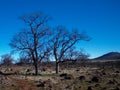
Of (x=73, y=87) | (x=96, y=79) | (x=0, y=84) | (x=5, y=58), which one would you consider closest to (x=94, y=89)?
(x=73, y=87)

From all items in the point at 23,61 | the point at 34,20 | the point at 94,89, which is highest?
the point at 34,20

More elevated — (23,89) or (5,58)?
(5,58)

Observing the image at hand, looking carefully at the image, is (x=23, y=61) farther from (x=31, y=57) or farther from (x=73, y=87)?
(x=73, y=87)

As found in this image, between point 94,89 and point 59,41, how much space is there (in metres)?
20.0

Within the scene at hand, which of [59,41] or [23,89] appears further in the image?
[59,41]

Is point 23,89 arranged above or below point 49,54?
below

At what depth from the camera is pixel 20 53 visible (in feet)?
136

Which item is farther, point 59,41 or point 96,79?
point 59,41

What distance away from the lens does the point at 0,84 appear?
25.8 meters

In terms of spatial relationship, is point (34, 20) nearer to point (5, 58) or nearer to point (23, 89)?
point (23, 89)

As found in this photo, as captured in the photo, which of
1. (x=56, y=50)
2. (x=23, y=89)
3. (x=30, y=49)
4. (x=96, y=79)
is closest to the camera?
(x=23, y=89)

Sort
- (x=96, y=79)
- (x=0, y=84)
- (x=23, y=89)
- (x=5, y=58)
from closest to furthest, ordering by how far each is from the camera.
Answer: (x=23, y=89)
(x=0, y=84)
(x=96, y=79)
(x=5, y=58)

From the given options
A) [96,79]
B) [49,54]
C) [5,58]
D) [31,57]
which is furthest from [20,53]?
[5,58]

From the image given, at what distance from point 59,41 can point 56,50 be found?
1.62 m
